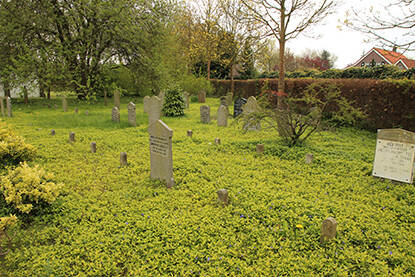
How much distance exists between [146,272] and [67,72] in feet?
48.9

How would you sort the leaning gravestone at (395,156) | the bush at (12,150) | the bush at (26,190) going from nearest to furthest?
the bush at (26,190) < the leaning gravestone at (395,156) < the bush at (12,150)

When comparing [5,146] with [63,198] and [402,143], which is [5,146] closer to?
[63,198]

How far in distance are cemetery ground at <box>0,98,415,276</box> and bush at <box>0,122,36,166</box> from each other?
1.43 feet

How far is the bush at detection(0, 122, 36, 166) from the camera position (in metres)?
6.07

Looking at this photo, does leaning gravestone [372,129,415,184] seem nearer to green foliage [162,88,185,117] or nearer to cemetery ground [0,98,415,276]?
cemetery ground [0,98,415,276]

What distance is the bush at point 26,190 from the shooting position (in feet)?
13.0

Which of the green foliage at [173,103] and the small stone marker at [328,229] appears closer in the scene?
the small stone marker at [328,229]

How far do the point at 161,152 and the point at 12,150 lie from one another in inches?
152

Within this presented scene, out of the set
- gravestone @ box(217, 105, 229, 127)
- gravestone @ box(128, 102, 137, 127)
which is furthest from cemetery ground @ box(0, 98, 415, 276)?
gravestone @ box(128, 102, 137, 127)

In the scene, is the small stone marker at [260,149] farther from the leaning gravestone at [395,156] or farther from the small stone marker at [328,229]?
the small stone marker at [328,229]

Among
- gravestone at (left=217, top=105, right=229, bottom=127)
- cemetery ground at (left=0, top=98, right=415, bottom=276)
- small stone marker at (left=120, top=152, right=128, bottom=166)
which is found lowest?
cemetery ground at (left=0, top=98, right=415, bottom=276)

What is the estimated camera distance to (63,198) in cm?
471

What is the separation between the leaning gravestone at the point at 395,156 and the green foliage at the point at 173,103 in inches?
405

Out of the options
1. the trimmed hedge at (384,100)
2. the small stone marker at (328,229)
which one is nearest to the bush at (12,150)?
the small stone marker at (328,229)
